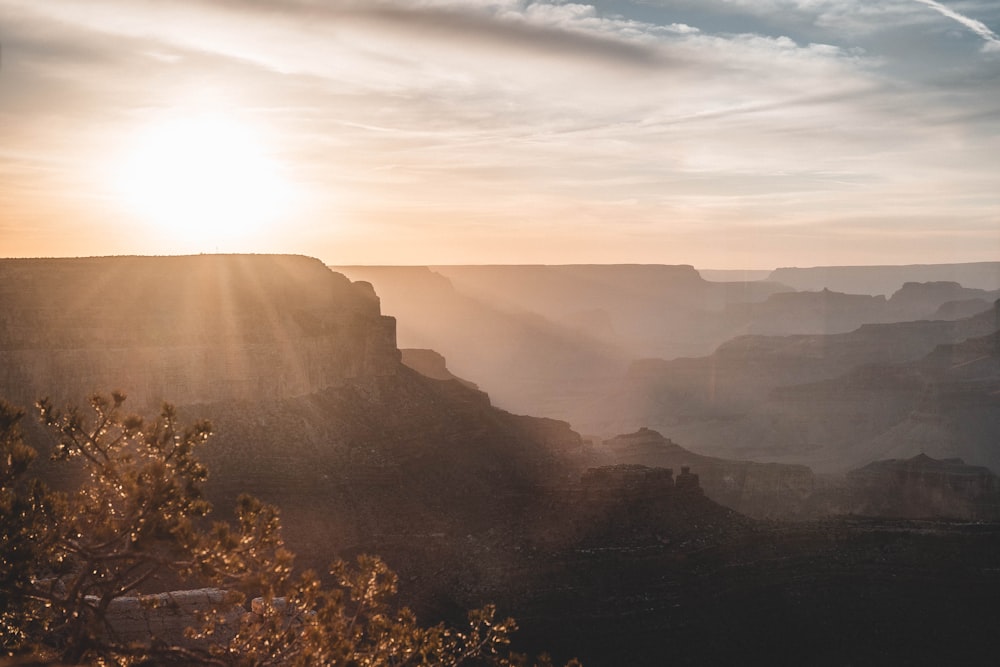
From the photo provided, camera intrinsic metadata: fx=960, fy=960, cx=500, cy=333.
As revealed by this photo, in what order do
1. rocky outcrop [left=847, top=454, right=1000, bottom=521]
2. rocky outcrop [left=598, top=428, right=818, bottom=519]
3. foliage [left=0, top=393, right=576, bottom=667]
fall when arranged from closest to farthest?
foliage [left=0, top=393, right=576, bottom=667] → rocky outcrop [left=847, top=454, right=1000, bottom=521] → rocky outcrop [left=598, top=428, right=818, bottom=519]

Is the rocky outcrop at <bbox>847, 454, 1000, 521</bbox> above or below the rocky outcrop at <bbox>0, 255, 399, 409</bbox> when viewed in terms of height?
below

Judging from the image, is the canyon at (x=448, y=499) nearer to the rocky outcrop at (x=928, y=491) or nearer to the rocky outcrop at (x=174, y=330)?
the rocky outcrop at (x=174, y=330)

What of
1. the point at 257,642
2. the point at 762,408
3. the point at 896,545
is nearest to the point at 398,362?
the point at 896,545

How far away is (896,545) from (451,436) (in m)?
26.4

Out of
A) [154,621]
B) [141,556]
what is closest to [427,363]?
[154,621]

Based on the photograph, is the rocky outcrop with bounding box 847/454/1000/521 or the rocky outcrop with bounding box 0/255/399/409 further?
the rocky outcrop with bounding box 847/454/1000/521

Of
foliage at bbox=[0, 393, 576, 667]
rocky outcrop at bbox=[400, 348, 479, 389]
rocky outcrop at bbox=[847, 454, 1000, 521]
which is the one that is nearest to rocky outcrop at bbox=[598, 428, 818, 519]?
rocky outcrop at bbox=[847, 454, 1000, 521]

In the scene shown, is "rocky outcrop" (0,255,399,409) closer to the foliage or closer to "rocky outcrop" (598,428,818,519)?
"rocky outcrop" (598,428,818,519)

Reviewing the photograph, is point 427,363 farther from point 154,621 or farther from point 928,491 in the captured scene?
point 154,621

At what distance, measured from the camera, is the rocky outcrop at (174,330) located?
47.9 metres

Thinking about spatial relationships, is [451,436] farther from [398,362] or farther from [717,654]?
[717,654]

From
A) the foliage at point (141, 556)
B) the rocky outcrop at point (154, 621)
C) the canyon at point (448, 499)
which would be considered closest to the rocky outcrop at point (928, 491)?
the canyon at point (448, 499)

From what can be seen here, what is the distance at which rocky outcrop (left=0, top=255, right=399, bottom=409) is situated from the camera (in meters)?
47.9

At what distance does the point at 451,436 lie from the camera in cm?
6069
